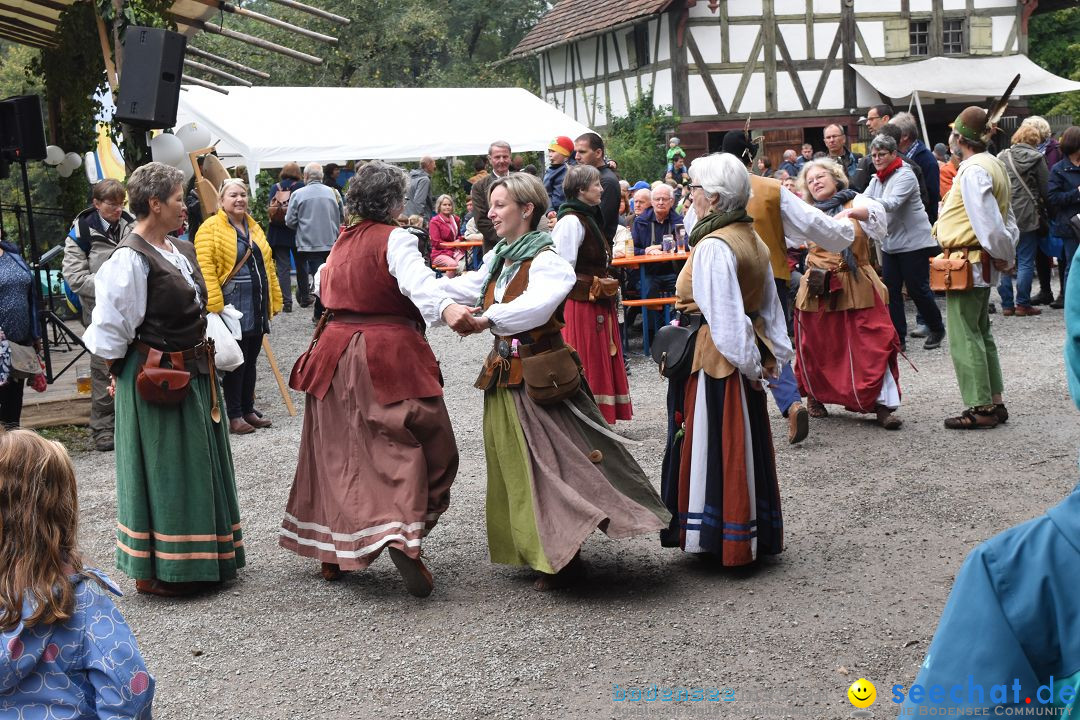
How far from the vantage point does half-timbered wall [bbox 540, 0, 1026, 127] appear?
23297mm

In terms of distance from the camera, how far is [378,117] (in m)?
18.4

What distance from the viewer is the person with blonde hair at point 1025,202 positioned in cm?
1136

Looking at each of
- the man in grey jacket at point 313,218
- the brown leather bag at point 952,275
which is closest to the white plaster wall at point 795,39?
the man in grey jacket at point 313,218

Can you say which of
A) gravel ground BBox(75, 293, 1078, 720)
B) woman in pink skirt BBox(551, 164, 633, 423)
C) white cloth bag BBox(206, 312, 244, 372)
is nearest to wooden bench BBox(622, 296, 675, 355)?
woman in pink skirt BBox(551, 164, 633, 423)

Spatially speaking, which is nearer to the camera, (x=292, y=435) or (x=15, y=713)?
(x=15, y=713)

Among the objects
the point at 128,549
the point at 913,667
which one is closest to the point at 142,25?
the point at 128,549

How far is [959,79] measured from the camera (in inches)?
942

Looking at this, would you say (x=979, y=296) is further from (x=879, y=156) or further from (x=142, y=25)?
(x=142, y=25)

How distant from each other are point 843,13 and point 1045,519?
24226 millimetres

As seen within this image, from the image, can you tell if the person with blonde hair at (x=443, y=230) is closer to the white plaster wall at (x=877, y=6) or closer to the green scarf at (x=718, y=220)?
the green scarf at (x=718, y=220)

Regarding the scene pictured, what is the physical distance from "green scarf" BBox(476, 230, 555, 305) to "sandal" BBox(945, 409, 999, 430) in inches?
139

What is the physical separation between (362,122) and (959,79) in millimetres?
12830

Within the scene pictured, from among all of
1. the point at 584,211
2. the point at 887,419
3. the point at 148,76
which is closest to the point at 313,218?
the point at 148,76

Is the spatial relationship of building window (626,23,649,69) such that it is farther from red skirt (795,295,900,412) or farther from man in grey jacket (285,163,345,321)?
red skirt (795,295,900,412)
